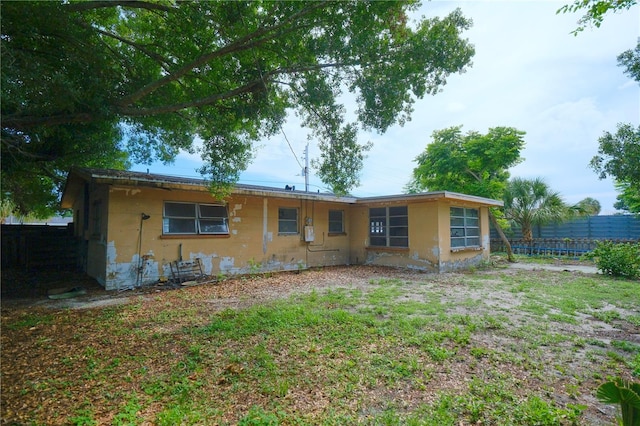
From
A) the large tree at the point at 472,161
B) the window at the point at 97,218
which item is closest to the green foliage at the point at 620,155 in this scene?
the large tree at the point at 472,161

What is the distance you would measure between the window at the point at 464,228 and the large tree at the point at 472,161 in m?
1.74

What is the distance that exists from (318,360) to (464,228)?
10.0 m

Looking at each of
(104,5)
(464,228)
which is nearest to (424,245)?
(464,228)

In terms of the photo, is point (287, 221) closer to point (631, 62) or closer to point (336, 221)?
point (336, 221)

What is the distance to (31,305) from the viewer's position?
18.7 ft

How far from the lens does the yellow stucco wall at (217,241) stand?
7250 mm

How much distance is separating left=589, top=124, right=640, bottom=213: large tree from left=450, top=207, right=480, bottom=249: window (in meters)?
4.10

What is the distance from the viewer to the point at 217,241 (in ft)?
29.1

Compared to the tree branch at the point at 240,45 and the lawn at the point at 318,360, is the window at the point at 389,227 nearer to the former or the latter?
the lawn at the point at 318,360

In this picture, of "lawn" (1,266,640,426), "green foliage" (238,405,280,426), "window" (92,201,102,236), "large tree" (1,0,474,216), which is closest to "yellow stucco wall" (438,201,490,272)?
"lawn" (1,266,640,426)

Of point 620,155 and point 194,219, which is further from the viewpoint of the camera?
Result: point 194,219

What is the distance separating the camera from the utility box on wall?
35.4 ft

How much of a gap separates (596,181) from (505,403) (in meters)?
8.97

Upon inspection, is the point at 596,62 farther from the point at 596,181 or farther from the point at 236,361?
the point at 236,361
